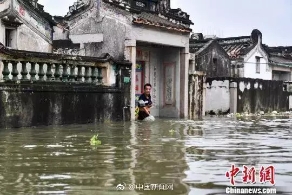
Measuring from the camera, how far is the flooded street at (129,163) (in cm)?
448

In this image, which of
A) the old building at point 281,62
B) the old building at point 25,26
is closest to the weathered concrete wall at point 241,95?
the old building at point 25,26

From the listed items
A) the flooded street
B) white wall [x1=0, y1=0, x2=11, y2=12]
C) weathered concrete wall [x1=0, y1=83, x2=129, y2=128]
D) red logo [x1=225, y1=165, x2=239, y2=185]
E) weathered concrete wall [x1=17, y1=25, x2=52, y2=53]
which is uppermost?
white wall [x1=0, y1=0, x2=11, y2=12]

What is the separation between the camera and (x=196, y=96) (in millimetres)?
19859

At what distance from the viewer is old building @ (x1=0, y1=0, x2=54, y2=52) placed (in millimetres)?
20312

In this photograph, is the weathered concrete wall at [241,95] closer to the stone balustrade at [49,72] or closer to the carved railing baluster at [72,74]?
the stone balustrade at [49,72]

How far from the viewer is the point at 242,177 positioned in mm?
4777

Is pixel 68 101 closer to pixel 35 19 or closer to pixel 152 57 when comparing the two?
pixel 152 57

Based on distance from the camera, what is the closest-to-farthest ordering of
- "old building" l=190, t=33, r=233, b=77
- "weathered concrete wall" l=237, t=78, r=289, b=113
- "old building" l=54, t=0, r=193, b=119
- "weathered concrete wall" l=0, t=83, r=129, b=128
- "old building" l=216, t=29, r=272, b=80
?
"weathered concrete wall" l=0, t=83, r=129, b=128 < "old building" l=54, t=0, r=193, b=119 < "weathered concrete wall" l=237, t=78, r=289, b=113 < "old building" l=190, t=33, r=233, b=77 < "old building" l=216, t=29, r=272, b=80

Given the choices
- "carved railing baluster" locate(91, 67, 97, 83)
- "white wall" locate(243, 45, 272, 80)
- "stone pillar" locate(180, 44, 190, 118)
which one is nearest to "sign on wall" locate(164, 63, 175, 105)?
"stone pillar" locate(180, 44, 190, 118)

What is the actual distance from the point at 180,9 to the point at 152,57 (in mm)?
2632

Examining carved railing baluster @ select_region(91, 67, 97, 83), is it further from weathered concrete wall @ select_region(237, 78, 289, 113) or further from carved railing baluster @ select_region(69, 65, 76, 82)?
weathered concrete wall @ select_region(237, 78, 289, 113)

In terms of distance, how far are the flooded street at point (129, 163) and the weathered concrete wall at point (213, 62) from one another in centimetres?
2147

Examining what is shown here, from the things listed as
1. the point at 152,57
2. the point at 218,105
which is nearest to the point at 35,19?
the point at 152,57

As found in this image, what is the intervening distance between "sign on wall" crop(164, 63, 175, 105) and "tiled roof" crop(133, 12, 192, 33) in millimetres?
1543
